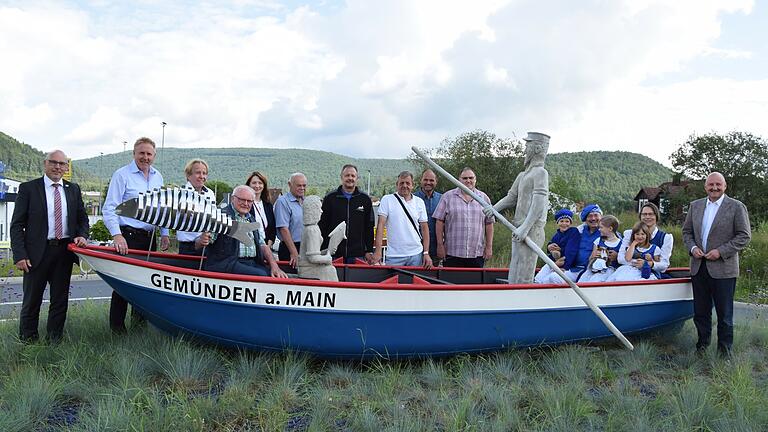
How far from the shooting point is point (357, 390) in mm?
4668

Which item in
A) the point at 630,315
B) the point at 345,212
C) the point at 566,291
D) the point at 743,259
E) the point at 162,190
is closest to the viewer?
the point at 162,190

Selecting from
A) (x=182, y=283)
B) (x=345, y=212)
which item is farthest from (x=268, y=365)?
(x=345, y=212)

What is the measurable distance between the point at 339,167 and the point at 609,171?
4652cm

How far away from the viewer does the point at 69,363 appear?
16.1ft

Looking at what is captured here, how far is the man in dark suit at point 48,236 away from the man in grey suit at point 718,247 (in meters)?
5.73

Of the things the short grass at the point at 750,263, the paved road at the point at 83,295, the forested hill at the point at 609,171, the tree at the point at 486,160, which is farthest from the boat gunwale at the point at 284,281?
the forested hill at the point at 609,171

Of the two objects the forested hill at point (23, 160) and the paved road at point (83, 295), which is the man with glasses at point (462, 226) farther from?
the forested hill at point (23, 160)

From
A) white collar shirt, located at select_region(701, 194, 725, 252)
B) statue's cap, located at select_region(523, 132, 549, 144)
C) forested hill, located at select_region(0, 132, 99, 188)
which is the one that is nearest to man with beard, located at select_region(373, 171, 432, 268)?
statue's cap, located at select_region(523, 132, 549, 144)

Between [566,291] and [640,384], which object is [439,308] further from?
[640,384]

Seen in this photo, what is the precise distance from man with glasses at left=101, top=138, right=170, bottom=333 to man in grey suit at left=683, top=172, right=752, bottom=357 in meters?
5.12

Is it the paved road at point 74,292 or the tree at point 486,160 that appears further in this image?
the tree at point 486,160

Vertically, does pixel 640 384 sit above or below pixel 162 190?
below

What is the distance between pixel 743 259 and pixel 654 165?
260 feet

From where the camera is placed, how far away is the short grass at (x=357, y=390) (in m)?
4.07
